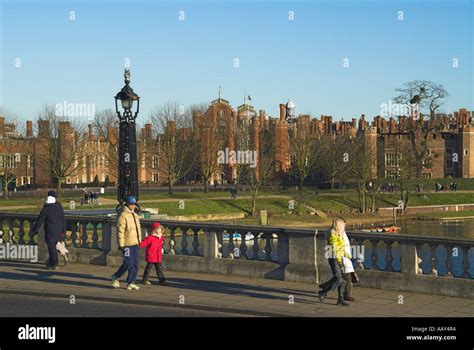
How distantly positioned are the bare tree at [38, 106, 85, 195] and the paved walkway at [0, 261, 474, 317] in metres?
52.8

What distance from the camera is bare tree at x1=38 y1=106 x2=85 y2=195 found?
69.3 metres

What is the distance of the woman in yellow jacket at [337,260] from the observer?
12836mm

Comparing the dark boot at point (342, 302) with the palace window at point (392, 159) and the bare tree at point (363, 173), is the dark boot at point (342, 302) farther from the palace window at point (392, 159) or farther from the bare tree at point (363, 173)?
the palace window at point (392, 159)

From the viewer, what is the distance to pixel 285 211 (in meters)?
73.4

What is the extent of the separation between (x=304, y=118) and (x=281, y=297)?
85.0 metres

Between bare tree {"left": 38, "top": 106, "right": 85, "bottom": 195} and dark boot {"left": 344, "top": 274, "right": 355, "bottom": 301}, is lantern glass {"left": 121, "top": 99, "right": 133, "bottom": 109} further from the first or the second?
bare tree {"left": 38, "top": 106, "right": 85, "bottom": 195}

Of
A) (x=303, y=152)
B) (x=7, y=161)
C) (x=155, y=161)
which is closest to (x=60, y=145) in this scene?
(x=7, y=161)

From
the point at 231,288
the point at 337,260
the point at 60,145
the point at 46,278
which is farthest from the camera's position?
the point at 60,145

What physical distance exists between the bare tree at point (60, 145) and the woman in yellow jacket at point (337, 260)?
57.0 metres

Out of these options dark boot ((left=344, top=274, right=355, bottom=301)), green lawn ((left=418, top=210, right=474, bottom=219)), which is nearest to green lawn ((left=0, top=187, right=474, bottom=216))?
green lawn ((left=418, top=210, right=474, bottom=219))

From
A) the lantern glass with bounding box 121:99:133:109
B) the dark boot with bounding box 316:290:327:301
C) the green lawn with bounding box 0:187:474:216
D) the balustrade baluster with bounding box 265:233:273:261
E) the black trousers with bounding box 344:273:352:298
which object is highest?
the lantern glass with bounding box 121:99:133:109

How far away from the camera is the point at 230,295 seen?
14.0 metres

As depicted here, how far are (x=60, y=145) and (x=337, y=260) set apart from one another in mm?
60866

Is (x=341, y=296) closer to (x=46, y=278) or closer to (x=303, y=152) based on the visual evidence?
(x=46, y=278)
